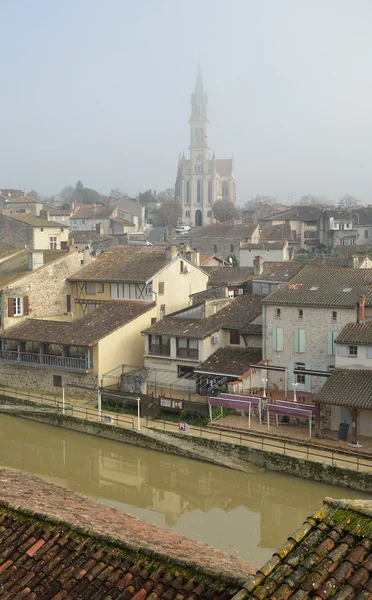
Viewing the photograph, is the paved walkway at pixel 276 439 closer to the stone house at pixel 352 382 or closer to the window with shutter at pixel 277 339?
the stone house at pixel 352 382

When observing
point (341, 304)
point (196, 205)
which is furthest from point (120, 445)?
point (196, 205)

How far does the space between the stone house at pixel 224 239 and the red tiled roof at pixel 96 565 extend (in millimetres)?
58540

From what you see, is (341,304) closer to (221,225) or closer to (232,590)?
(232,590)

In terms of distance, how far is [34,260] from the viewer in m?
38.9

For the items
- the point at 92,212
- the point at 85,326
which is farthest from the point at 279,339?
the point at 92,212

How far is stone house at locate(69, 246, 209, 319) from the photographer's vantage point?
3719 centimetres

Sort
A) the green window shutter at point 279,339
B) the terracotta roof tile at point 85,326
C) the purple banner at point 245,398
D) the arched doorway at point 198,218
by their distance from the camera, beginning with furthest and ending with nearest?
the arched doorway at point 198,218 → the terracotta roof tile at point 85,326 → the green window shutter at point 279,339 → the purple banner at point 245,398

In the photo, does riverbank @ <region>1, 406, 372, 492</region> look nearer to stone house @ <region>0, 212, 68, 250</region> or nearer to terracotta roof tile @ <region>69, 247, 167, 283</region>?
terracotta roof tile @ <region>69, 247, 167, 283</region>

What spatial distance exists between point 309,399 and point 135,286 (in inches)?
525

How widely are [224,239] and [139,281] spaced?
110 feet

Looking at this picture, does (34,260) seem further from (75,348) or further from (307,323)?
(307,323)

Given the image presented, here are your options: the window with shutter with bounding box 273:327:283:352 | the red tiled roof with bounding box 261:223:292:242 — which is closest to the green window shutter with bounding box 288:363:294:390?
the window with shutter with bounding box 273:327:283:352

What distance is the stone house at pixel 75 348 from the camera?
1284 inches

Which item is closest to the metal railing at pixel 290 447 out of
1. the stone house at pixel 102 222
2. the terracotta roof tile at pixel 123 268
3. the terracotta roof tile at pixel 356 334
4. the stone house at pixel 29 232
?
the terracotta roof tile at pixel 356 334
